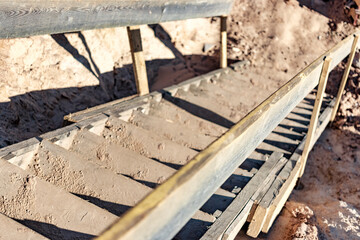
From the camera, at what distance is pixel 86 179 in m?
2.57

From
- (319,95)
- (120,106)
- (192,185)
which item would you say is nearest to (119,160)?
(120,106)

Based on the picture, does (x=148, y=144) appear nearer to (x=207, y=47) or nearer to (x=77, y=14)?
(x=77, y=14)

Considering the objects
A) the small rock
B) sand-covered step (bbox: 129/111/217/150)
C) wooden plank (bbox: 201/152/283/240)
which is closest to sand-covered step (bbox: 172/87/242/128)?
sand-covered step (bbox: 129/111/217/150)

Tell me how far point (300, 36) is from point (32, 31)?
784 centimetres

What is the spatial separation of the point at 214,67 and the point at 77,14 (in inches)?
206

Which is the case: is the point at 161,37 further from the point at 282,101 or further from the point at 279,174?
the point at 282,101

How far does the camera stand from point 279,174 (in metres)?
3.48

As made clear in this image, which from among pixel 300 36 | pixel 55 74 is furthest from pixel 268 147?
pixel 300 36

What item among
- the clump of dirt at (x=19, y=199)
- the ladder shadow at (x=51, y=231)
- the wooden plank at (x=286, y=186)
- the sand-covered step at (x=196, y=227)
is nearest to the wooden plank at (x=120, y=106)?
the clump of dirt at (x=19, y=199)

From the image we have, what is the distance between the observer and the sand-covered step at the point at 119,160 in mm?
2881

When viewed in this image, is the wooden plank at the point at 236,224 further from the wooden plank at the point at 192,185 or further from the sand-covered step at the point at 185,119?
the sand-covered step at the point at 185,119

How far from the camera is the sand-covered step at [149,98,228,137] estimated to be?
4.29m

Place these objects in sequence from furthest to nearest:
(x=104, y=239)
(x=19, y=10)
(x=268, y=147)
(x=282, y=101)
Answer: (x=268, y=147) < (x=19, y=10) < (x=282, y=101) < (x=104, y=239)

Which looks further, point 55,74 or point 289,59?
point 289,59
